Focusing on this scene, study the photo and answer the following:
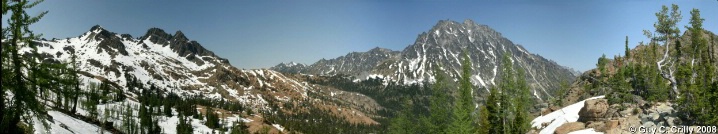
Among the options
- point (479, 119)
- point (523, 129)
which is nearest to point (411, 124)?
point (479, 119)

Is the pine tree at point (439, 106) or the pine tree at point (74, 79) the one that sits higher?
the pine tree at point (74, 79)

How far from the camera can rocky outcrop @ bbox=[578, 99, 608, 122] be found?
64.5m

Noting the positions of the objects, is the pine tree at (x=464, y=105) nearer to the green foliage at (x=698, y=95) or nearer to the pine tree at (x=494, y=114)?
the pine tree at (x=494, y=114)

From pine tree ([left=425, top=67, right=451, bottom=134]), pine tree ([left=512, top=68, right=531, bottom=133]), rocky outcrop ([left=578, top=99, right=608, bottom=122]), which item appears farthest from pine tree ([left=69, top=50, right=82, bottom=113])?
rocky outcrop ([left=578, top=99, right=608, bottom=122])

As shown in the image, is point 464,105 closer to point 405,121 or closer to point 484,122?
point 484,122

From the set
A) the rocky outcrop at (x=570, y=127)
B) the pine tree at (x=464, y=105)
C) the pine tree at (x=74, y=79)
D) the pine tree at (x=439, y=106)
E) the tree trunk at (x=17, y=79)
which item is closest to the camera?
the tree trunk at (x=17, y=79)

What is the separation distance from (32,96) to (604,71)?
127340 mm

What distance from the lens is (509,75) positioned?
66.9 m

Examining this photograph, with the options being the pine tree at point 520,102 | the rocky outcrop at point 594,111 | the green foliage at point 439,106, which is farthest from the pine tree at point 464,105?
the rocky outcrop at point 594,111

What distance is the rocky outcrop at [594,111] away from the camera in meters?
64.5

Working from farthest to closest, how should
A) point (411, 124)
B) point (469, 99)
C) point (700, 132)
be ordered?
1. point (411, 124)
2. point (469, 99)
3. point (700, 132)

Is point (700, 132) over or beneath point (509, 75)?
beneath

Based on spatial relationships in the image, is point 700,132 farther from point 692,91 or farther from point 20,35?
point 20,35

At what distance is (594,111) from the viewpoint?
213 feet
